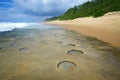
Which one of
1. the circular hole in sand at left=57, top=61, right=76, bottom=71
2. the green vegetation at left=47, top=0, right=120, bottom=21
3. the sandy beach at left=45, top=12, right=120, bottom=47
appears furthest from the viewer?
the green vegetation at left=47, top=0, right=120, bottom=21

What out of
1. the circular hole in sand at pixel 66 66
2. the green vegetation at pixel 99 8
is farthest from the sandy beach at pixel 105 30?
the green vegetation at pixel 99 8

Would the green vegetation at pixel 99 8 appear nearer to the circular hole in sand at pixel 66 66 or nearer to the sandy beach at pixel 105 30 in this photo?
the sandy beach at pixel 105 30

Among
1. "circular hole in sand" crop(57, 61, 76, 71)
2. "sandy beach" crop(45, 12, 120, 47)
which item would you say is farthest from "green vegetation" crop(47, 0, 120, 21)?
"circular hole in sand" crop(57, 61, 76, 71)

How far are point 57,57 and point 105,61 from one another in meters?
1.79

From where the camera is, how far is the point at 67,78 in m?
3.82

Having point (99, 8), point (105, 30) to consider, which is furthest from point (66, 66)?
point (99, 8)

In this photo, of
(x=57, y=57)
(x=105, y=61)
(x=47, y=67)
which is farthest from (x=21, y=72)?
(x=105, y=61)

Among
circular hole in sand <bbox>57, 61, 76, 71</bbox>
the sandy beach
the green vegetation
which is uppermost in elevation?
the green vegetation

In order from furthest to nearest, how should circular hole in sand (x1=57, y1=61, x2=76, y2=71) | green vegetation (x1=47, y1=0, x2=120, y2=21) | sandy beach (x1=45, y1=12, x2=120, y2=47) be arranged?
green vegetation (x1=47, y1=0, x2=120, y2=21) < sandy beach (x1=45, y1=12, x2=120, y2=47) < circular hole in sand (x1=57, y1=61, x2=76, y2=71)

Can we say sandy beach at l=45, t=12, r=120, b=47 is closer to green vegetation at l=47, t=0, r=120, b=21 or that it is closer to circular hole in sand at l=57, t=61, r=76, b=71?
circular hole in sand at l=57, t=61, r=76, b=71

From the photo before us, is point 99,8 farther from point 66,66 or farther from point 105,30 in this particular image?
point 66,66

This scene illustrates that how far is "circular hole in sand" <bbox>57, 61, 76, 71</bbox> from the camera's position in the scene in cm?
452

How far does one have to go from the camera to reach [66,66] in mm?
4742

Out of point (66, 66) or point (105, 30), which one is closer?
point (66, 66)
